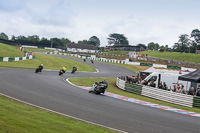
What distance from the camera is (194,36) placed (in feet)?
433

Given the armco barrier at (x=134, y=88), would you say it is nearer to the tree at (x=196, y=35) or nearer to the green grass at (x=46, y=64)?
the green grass at (x=46, y=64)

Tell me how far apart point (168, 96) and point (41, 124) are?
1327 cm

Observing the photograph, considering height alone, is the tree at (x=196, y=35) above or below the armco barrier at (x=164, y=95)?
above

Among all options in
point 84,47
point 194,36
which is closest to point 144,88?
point 194,36

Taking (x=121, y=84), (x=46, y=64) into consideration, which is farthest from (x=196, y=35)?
(x=121, y=84)

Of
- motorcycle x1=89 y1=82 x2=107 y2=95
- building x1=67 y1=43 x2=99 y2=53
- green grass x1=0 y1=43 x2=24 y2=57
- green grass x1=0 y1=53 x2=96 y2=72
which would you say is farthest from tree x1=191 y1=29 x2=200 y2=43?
motorcycle x1=89 y1=82 x2=107 y2=95

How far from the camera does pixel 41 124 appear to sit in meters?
8.36

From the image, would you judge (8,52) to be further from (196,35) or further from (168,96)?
(196,35)

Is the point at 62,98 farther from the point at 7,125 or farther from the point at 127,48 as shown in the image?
the point at 127,48

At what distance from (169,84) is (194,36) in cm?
12015

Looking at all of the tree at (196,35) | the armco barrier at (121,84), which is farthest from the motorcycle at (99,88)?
the tree at (196,35)

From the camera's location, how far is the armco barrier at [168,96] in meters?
18.1

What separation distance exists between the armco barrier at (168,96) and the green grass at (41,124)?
11.0 metres

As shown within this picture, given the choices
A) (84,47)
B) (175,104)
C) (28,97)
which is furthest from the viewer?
(84,47)
